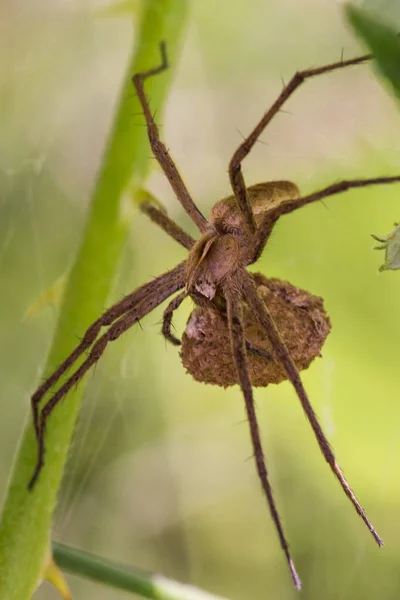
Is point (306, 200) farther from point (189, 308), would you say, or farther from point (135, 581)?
point (189, 308)

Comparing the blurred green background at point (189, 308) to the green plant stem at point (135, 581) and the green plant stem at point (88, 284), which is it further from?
the green plant stem at point (135, 581)

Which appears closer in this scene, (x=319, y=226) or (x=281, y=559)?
(x=319, y=226)

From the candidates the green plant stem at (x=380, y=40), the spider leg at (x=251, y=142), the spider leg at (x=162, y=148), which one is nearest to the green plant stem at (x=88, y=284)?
the spider leg at (x=162, y=148)

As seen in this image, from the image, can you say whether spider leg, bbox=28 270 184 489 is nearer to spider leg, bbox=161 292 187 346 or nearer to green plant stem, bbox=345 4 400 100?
spider leg, bbox=161 292 187 346

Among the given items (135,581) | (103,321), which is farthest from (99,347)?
(135,581)

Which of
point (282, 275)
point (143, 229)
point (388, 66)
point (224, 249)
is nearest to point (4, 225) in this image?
point (143, 229)

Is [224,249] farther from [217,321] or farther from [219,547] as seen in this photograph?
[219,547]
